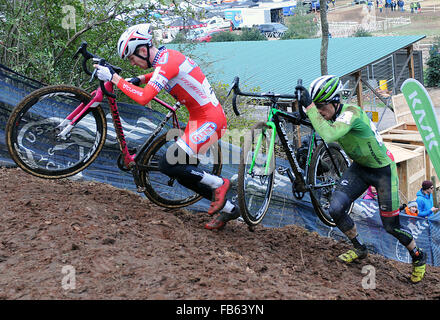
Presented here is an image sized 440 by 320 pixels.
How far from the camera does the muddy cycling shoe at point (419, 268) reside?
577 centimetres

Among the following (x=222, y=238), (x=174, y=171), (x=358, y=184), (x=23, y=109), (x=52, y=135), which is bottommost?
(x=222, y=238)

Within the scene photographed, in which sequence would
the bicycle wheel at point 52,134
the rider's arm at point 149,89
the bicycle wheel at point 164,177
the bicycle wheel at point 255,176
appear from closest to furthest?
the rider's arm at point 149,89, the bicycle wheel at point 52,134, the bicycle wheel at point 255,176, the bicycle wheel at point 164,177

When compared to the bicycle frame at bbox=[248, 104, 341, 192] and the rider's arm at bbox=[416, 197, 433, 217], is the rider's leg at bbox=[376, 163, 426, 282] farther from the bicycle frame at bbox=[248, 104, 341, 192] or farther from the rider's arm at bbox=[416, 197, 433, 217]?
the rider's arm at bbox=[416, 197, 433, 217]

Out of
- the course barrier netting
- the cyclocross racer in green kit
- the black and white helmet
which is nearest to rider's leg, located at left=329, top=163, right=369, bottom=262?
the cyclocross racer in green kit

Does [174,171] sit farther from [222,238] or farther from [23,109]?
[23,109]

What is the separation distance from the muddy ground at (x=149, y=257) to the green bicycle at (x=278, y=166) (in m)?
0.42

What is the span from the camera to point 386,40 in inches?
891

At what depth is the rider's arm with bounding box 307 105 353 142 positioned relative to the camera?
509 centimetres

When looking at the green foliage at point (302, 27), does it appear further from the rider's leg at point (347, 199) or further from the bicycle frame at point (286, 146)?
the rider's leg at point (347, 199)

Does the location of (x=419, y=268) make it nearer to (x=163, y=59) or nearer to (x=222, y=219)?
(x=222, y=219)

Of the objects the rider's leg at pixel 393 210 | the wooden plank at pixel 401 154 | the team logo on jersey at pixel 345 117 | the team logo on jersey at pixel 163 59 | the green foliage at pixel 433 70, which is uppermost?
the team logo on jersey at pixel 163 59

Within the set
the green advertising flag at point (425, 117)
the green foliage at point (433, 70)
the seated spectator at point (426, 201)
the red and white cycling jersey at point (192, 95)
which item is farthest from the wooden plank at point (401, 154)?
the green foliage at point (433, 70)
